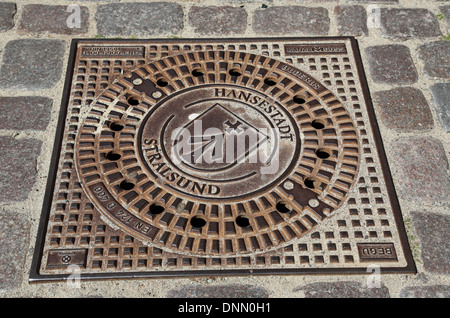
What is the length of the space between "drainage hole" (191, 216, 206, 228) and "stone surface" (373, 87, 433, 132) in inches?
47.7

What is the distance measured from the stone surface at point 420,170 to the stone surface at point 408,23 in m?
0.87

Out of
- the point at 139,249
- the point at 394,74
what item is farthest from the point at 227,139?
the point at 394,74

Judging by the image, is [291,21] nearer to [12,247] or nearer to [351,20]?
[351,20]

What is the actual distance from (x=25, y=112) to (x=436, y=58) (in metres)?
2.52

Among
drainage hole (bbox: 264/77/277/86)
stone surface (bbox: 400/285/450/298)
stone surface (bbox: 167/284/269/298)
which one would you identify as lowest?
stone surface (bbox: 400/285/450/298)

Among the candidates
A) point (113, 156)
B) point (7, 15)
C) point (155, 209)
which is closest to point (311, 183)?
point (155, 209)

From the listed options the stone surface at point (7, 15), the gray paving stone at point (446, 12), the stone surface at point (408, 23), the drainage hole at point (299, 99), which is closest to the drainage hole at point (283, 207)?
the drainage hole at point (299, 99)

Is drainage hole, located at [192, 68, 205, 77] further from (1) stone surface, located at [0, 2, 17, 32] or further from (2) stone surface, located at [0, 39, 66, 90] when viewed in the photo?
(1) stone surface, located at [0, 2, 17, 32]

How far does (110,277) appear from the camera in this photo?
224 cm

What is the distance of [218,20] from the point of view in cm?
333

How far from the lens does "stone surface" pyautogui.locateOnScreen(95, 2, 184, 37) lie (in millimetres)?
3268

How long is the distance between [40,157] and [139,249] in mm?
796

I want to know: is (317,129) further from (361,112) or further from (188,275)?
(188,275)

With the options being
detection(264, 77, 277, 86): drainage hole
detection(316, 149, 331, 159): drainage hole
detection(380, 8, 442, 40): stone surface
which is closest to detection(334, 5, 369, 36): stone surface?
detection(380, 8, 442, 40): stone surface
